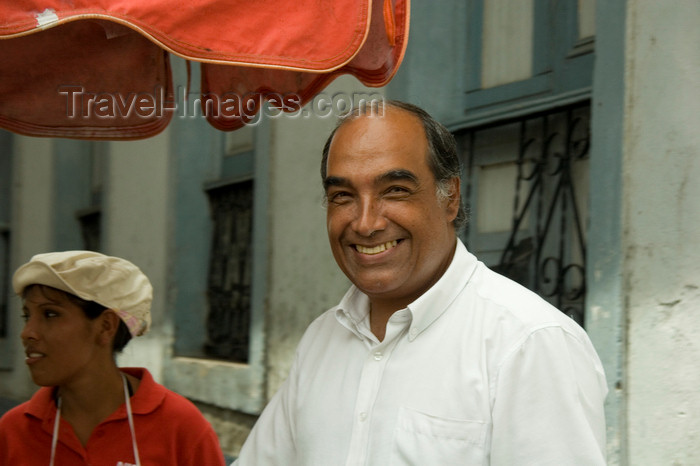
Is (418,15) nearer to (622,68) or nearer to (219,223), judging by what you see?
(622,68)

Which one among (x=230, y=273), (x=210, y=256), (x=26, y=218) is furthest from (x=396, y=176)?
(x=26, y=218)

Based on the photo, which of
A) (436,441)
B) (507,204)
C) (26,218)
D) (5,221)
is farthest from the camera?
(5,221)

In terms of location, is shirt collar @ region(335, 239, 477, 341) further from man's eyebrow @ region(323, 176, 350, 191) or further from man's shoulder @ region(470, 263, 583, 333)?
man's eyebrow @ region(323, 176, 350, 191)

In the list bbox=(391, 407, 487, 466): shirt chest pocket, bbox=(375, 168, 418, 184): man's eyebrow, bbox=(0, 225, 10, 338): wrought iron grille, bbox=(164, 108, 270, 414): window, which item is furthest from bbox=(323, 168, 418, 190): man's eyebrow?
bbox=(0, 225, 10, 338): wrought iron grille

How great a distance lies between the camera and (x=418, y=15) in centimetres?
538

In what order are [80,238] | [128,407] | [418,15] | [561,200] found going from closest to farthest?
[128,407] → [561,200] → [418,15] → [80,238]

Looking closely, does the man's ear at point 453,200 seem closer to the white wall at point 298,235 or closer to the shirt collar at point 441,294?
the shirt collar at point 441,294

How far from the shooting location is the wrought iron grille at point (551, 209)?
14.4ft

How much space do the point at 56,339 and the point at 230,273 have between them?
14.1 feet

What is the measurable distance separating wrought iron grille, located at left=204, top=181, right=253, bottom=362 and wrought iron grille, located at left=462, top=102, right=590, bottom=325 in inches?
106

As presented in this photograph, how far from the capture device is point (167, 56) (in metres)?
3.09

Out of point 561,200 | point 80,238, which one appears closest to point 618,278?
point 561,200

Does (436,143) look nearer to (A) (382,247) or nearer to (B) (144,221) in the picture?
(A) (382,247)

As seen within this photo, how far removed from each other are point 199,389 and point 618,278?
3918 millimetres
